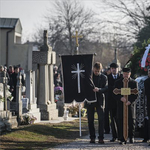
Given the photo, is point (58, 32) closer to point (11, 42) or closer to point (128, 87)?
point (11, 42)

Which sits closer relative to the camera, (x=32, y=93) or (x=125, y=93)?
(x=125, y=93)

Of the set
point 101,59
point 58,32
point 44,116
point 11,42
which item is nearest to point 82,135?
point 44,116

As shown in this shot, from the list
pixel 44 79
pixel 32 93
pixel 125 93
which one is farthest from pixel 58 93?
pixel 125 93

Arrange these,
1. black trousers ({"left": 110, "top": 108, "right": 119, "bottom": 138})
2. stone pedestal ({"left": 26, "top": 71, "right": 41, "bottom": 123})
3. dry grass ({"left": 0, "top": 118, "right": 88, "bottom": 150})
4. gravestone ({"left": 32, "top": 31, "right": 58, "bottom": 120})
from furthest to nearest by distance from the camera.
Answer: gravestone ({"left": 32, "top": 31, "right": 58, "bottom": 120})
stone pedestal ({"left": 26, "top": 71, "right": 41, "bottom": 123})
black trousers ({"left": 110, "top": 108, "right": 119, "bottom": 138})
dry grass ({"left": 0, "top": 118, "right": 88, "bottom": 150})

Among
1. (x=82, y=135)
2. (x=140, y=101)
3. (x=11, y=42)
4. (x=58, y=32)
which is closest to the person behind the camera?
(x=140, y=101)

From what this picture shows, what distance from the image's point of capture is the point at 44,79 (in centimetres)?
1748

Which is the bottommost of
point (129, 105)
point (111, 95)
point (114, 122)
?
point (114, 122)

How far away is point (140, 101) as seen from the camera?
39.9 ft

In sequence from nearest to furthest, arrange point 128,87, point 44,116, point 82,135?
point 128,87, point 82,135, point 44,116

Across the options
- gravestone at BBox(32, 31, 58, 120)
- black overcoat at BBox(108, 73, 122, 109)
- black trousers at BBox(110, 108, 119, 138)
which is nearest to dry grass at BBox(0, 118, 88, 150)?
black trousers at BBox(110, 108, 119, 138)

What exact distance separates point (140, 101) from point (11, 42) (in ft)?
85.4

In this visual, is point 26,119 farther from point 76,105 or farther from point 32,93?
A: point 76,105

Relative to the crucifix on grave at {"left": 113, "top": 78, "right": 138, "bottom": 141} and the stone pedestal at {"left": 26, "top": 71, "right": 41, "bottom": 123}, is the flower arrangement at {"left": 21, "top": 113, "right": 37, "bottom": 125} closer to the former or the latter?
the stone pedestal at {"left": 26, "top": 71, "right": 41, "bottom": 123}

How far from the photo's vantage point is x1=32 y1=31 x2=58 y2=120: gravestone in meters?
17.3
